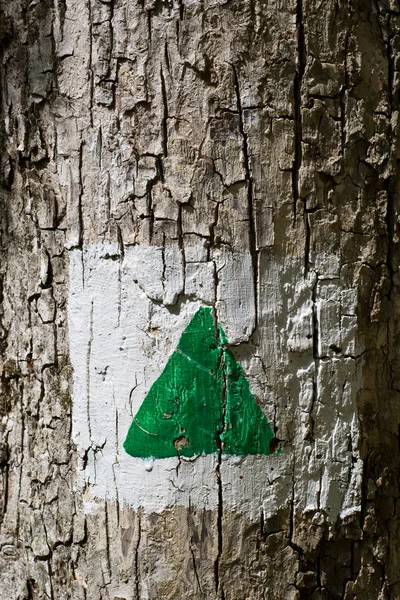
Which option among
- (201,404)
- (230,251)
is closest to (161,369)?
(201,404)

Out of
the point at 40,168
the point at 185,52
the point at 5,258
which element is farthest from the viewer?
the point at 5,258

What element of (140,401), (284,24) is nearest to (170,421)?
(140,401)

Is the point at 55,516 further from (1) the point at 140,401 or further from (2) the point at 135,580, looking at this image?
(1) the point at 140,401

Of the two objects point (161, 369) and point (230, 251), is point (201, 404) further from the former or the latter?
point (230, 251)
